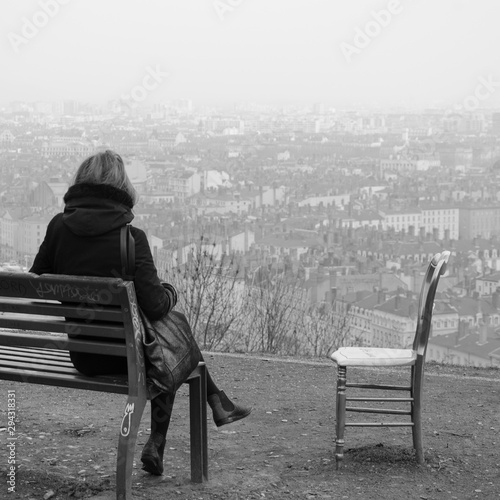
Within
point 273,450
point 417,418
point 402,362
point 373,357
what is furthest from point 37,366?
point 417,418

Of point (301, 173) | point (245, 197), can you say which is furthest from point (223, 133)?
point (245, 197)

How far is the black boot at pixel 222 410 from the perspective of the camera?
421 centimetres

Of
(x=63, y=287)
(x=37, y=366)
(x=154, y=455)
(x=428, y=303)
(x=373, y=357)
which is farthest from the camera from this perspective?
(x=428, y=303)

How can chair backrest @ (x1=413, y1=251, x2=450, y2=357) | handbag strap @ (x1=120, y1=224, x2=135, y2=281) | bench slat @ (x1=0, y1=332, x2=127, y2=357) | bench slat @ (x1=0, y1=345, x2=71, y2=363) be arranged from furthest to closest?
chair backrest @ (x1=413, y1=251, x2=450, y2=357), bench slat @ (x1=0, y1=345, x2=71, y2=363), handbag strap @ (x1=120, y1=224, x2=135, y2=281), bench slat @ (x1=0, y1=332, x2=127, y2=357)

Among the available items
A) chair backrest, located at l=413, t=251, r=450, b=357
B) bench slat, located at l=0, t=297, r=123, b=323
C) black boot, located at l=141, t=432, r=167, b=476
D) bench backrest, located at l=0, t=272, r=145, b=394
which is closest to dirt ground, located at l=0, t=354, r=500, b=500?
black boot, located at l=141, t=432, r=167, b=476

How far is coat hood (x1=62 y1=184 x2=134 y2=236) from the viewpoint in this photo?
379cm

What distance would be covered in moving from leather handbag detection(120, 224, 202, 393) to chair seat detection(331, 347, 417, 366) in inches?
27.4

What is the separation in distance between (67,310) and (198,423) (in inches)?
31.0

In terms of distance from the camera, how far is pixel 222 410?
4230 millimetres

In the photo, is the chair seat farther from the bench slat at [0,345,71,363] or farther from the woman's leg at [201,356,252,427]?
the bench slat at [0,345,71,363]

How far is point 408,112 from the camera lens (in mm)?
67000

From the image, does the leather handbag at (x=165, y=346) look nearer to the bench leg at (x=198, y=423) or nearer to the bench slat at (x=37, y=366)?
the bench leg at (x=198, y=423)

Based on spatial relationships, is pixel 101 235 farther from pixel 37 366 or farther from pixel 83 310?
pixel 37 366

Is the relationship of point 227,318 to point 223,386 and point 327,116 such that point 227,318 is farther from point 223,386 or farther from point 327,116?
point 327,116
